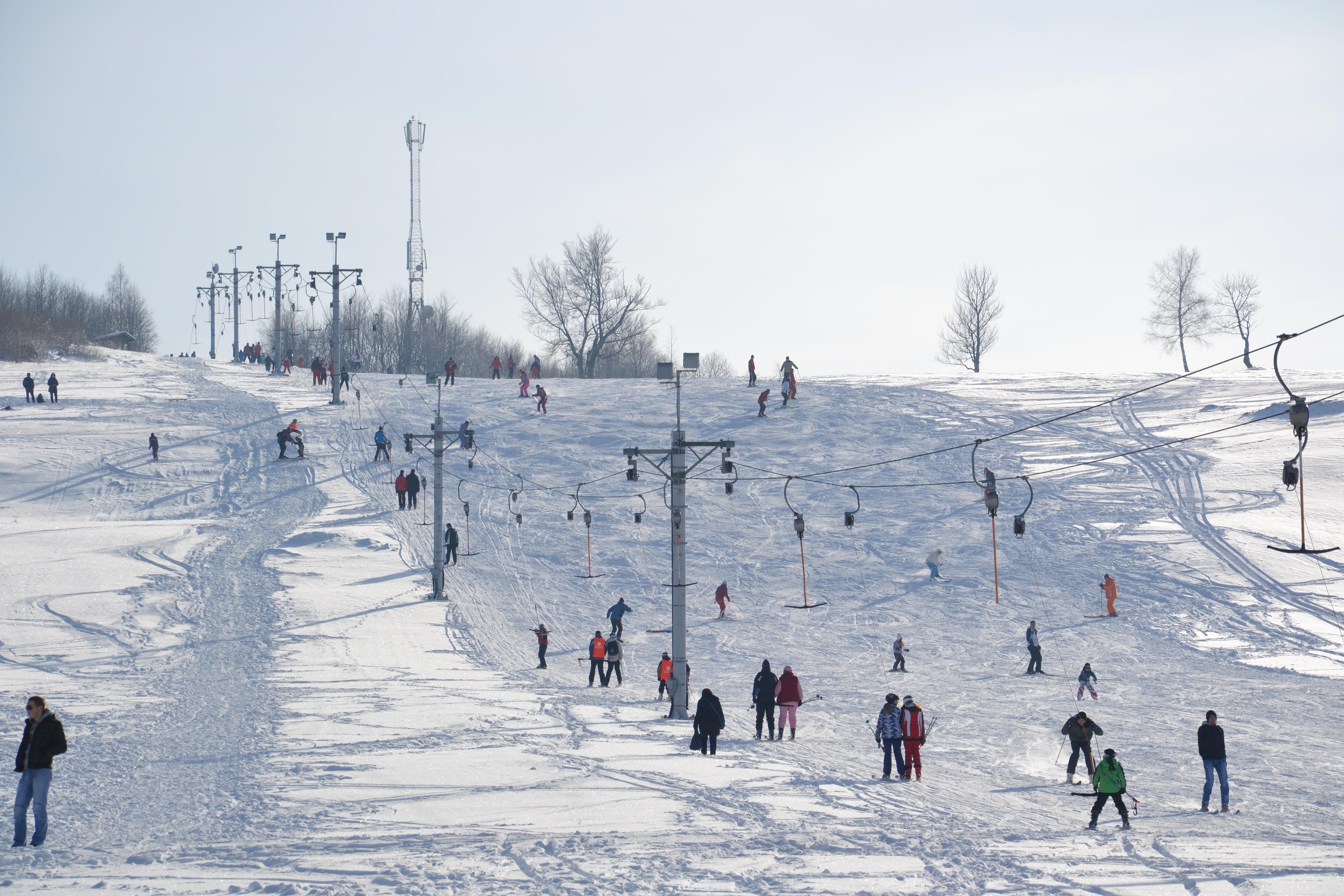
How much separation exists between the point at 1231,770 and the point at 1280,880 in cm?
679

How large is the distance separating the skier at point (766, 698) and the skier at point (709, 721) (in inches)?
73.8

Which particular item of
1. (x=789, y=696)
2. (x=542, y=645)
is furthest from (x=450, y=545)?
(x=789, y=696)

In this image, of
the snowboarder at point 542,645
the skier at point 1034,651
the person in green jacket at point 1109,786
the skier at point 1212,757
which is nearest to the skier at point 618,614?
the snowboarder at point 542,645

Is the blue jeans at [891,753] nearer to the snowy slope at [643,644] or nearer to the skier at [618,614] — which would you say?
the snowy slope at [643,644]

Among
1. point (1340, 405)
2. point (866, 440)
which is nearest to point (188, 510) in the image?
point (866, 440)

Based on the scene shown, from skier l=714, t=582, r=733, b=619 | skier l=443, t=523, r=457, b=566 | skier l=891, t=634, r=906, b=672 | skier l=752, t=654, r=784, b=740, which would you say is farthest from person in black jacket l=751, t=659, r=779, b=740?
skier l=443, t=523, r=457, b=566

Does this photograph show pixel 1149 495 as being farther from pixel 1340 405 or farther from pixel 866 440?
pixel 1340 405

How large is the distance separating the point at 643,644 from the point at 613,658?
16.6 ft

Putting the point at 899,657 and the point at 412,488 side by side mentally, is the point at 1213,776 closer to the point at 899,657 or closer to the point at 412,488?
the point at 899,657

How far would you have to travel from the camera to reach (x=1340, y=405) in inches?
2028

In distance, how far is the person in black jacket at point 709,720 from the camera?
51.5 feet

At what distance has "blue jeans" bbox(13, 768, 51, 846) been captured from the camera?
10.1 metres

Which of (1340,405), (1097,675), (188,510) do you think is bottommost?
(1097,675)

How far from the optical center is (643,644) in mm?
27359
